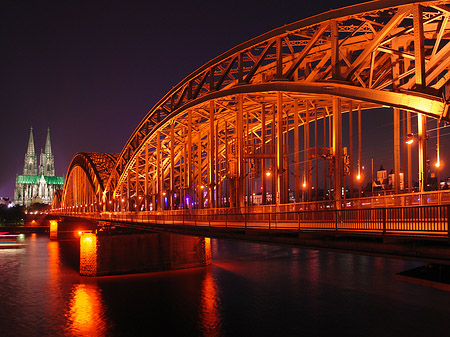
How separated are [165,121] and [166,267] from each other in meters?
13.4

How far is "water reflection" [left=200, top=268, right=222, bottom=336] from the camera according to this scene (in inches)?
1100

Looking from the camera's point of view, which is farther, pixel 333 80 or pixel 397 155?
pixel 397 155

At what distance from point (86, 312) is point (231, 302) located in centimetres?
931

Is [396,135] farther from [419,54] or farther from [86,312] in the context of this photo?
[86,312]

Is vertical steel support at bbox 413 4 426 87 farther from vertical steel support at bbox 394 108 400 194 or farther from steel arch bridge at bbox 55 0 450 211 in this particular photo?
vertical steel support at bbox 394 108 400 194

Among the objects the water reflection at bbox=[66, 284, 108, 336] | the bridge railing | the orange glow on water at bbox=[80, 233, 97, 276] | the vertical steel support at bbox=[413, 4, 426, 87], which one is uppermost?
the vertical steel support at bbox=[413, 4, 426, 87]

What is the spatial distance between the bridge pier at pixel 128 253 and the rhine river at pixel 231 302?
3.49ft

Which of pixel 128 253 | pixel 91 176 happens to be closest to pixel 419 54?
pixel 128 253

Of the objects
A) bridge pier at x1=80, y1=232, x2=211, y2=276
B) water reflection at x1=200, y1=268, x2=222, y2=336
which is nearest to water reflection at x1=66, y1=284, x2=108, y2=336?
bridge pier at x1=80, y1=232, x2=211, y2=276

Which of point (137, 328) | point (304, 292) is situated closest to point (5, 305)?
point (137, 328)

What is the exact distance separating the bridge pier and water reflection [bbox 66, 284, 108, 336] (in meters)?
4.67

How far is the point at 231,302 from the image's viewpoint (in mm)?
34000

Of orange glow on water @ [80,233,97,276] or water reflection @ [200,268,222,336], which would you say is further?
orange glow on water @ [80,233,97,276]

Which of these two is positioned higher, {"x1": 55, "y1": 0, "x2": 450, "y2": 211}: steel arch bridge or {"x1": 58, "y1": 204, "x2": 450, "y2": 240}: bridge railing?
{"x1": 55, "y1": 0, "x2": 450, "y2": 211}: steel arch bridge
